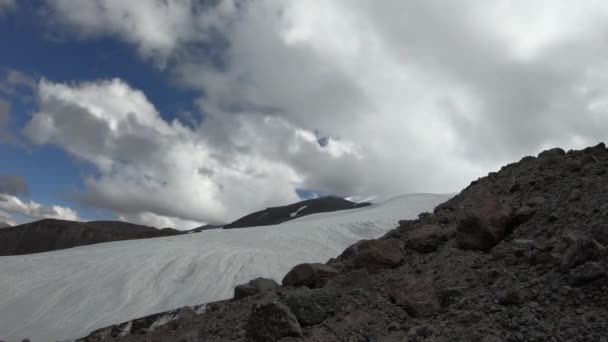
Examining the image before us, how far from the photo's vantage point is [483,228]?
6562 millimetres

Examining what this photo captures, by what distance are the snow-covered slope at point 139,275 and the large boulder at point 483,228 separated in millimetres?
7447

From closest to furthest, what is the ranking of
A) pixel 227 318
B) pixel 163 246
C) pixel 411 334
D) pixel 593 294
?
pixel 593 294 < pixel 411 334 < pixel 227 318 < pixel 163 246

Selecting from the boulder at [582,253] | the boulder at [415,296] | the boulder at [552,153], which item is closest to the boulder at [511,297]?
the boulder at [582,253]

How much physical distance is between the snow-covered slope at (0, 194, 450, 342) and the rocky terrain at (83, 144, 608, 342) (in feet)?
14.4

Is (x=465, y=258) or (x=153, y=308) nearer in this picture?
(x=465, y=258)

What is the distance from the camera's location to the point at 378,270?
23.3ft

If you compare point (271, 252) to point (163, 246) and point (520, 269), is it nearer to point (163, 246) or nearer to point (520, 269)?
point (163, 246)

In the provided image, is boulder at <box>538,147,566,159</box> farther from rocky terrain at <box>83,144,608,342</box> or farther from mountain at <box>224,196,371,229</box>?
mountain at <box>224,196,371,229</box>

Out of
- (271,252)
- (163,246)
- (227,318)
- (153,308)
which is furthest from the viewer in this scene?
(163,246)

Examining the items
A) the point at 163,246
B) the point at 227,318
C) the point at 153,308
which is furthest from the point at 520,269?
the point at 163,246

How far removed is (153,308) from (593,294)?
34.3ft

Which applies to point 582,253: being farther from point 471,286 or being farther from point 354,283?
point 354,283

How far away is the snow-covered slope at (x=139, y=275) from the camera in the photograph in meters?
11.9

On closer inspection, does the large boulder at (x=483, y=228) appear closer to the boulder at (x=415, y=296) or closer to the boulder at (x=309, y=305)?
the boulder at (x=415, y=296)
